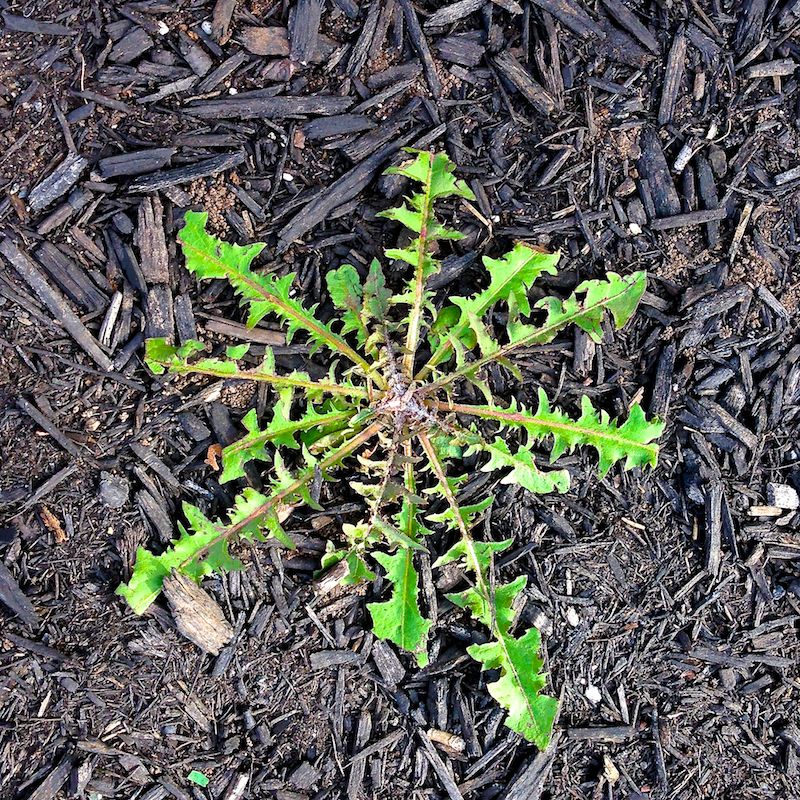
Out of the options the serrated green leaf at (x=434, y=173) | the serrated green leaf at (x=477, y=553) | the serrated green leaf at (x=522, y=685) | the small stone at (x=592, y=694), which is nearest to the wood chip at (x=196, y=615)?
the serrated green leaf at (x=477, y=553)

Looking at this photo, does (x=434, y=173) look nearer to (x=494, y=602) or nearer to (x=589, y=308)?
(x=589, y=308)

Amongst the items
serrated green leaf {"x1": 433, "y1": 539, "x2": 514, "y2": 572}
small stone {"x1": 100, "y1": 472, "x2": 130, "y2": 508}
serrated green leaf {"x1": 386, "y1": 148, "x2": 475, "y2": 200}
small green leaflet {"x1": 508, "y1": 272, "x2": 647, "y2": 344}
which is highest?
serrated green leaf {"x1": 386, "y1": 148, "x2": 475, "y2": 200}

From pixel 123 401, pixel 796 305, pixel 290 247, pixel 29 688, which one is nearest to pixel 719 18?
pixel 796 305

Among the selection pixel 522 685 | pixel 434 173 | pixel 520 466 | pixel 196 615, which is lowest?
pixel 522 685

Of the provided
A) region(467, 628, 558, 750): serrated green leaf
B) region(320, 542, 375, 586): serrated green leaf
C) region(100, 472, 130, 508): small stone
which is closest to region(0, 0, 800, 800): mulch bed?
region(100, 472, 130, 508): small stone

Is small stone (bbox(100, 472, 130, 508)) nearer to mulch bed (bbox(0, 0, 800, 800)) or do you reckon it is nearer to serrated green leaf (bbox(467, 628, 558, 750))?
mulch bed (bbox(0, 0, 800, 800))

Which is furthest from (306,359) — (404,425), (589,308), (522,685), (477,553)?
(522,685)
